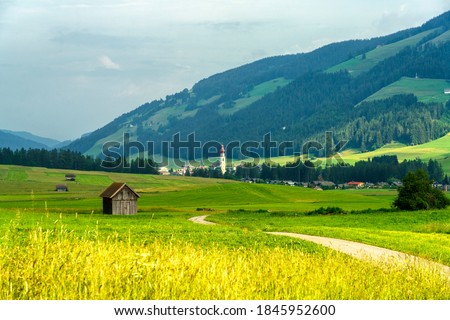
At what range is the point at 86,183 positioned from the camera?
186000 millimetres

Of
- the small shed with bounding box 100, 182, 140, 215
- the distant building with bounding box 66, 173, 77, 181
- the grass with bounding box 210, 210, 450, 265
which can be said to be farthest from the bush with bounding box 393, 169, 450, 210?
the distant building with bounding box 66, 173, 77, 181

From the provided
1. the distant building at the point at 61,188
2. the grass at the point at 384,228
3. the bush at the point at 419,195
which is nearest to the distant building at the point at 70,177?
the distant building at the point at 61,188

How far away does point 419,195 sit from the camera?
244 feet

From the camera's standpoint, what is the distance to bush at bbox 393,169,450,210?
74.1 metres

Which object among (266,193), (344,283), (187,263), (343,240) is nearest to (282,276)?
(344,283)

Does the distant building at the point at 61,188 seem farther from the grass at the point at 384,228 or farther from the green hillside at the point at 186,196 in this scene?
the grass at the point at 384,228

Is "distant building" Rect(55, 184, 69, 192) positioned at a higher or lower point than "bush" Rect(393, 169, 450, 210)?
lower

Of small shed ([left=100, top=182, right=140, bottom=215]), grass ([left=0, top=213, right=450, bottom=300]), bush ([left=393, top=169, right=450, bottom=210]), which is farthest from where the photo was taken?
small shed ([left=100, top=182, right=140, bottom=215])

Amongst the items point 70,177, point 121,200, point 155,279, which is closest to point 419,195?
point 121,200

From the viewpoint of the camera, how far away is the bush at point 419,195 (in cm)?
7412

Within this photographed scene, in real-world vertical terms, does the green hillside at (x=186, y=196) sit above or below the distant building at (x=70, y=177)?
below

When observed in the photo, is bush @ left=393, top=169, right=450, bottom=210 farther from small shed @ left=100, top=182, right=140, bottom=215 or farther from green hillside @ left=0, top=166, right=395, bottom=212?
small shed @ left=100, top=182, right=140, bottom=215
